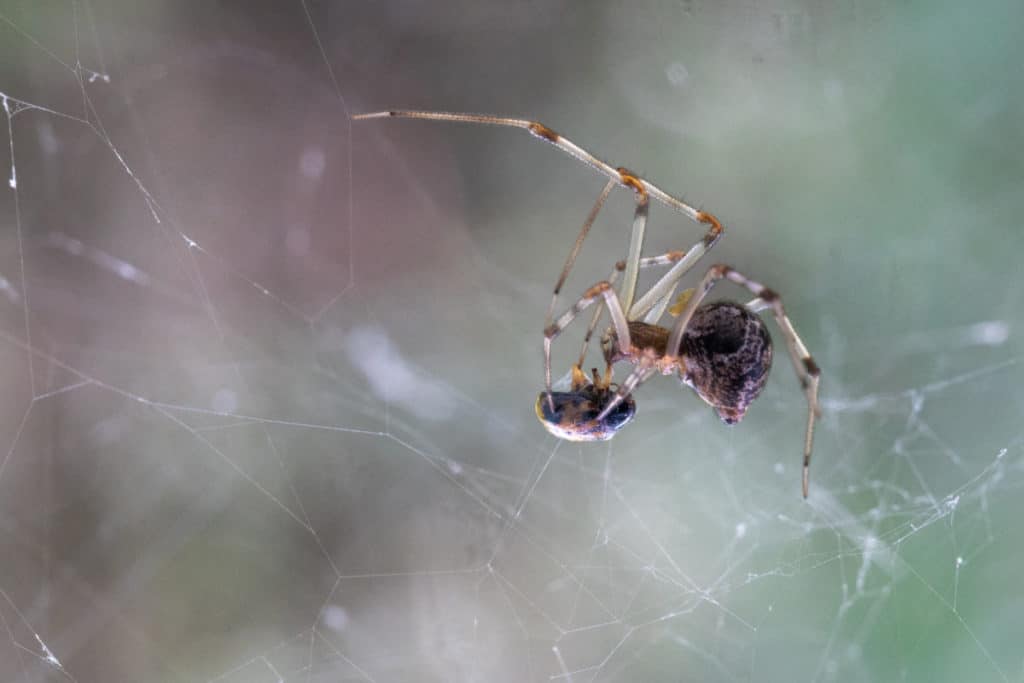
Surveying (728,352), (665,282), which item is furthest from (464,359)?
(728,352)

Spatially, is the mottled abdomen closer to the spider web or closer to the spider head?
the spider head

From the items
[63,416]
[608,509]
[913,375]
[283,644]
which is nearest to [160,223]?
[63,416]

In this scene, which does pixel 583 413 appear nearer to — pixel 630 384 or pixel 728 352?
pixel 630 384

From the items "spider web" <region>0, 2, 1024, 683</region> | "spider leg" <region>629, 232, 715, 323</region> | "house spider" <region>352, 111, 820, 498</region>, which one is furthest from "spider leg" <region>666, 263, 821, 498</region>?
"spider web" <region>0, 2, 1024, 683</region>

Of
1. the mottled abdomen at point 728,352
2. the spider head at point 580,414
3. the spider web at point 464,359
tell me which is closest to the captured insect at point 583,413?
the spider head at point 580,414

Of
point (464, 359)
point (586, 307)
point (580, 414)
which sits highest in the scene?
point (586, 307)

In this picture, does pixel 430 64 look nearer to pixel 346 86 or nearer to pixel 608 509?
pixel 346 86

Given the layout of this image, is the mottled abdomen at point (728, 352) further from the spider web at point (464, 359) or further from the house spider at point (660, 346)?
the spider web at point (464, 359)
